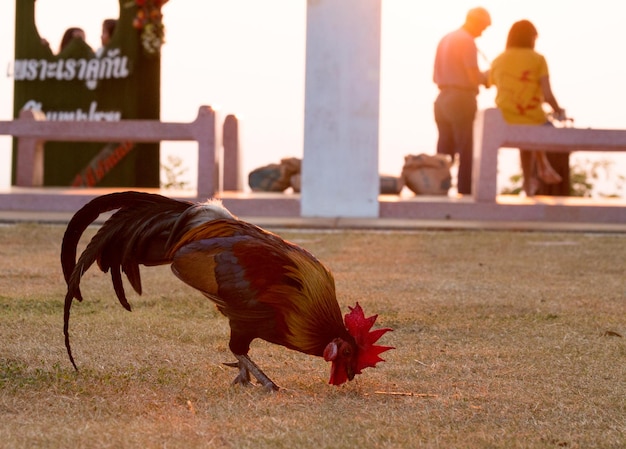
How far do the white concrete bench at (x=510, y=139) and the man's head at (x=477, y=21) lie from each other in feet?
3.78

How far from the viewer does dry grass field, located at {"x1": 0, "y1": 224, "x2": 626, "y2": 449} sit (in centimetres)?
360

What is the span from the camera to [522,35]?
13.2m

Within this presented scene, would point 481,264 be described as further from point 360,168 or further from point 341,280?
point 360,168

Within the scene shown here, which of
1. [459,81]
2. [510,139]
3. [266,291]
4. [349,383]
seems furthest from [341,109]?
[266,291]

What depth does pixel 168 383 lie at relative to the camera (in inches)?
169

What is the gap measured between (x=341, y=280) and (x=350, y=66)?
529 cm

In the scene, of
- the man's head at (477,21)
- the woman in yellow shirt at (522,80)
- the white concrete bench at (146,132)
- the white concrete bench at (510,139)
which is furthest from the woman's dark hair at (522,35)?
the white concrete bench at (146,132)

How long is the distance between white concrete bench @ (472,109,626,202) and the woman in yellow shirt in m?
0.52

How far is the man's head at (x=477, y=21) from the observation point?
13445 mm

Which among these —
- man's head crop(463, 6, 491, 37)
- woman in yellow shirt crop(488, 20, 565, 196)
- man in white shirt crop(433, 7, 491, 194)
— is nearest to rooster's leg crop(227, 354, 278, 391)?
man in white shirt crop(433, 7, 491, 194)

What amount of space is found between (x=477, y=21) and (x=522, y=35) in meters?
0.60

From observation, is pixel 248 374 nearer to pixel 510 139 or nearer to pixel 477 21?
pixel 510 139

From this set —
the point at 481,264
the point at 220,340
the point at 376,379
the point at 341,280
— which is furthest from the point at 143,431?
the point at 481,264

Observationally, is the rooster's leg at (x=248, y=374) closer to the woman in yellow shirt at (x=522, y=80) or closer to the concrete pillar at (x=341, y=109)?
the concrete pillar at (x=341, y=109)
